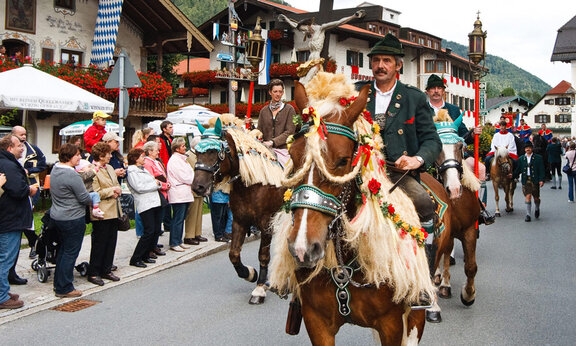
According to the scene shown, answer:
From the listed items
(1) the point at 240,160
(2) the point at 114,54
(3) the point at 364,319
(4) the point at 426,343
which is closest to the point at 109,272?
(1) the point at 240,160

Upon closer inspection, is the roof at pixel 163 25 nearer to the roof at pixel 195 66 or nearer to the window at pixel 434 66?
the roof at pixel 195 66

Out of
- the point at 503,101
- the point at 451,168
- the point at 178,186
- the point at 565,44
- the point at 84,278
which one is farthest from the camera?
the point at 503,101

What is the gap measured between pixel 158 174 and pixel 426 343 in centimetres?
559

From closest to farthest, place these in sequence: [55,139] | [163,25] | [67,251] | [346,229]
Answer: [346,229], [67,251], [55,139], [163,25]

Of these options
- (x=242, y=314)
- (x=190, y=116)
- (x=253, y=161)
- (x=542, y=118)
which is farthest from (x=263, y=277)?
(x=542, y=118)

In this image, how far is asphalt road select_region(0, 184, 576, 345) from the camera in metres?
5.48

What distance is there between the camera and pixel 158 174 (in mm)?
9266

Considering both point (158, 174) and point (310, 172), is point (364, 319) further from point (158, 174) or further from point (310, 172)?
point (158, 174)

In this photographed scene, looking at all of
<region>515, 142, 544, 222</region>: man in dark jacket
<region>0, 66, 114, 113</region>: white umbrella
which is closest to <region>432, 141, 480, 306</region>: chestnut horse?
<region>515, 142, 544, 222</region>: man in dark jacket

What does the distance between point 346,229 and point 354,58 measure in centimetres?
4345

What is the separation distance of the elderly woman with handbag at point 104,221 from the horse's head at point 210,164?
162 cm

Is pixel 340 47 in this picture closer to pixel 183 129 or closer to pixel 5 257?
pixel 183 129

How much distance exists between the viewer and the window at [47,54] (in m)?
21.5

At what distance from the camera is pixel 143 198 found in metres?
8.58
